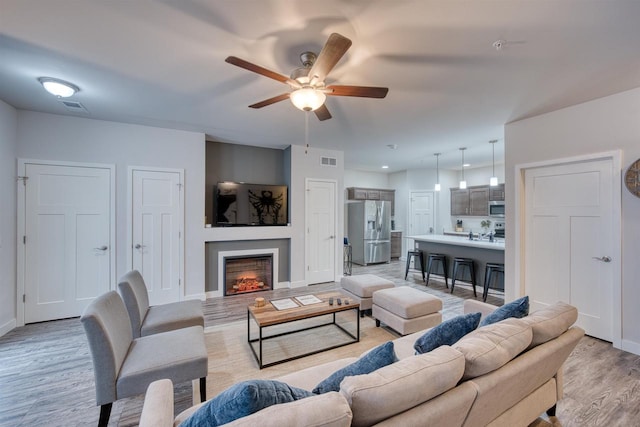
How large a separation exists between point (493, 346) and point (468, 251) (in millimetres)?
4264

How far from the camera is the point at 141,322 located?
240cm

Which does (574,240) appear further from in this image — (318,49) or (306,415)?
(306,415)

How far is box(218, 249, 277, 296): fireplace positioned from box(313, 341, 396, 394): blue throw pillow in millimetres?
3855

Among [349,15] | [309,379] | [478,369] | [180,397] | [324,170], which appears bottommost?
[180,397]

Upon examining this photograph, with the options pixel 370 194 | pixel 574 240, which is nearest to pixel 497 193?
pixel 370 194

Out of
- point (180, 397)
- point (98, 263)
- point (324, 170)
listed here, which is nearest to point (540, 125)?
point (324, 170)

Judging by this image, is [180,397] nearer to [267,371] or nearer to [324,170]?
[267,371]

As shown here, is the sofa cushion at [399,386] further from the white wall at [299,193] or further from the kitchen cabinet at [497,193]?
the kitchen cabinet at [497,193]

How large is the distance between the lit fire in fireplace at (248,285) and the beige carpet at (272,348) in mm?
1377

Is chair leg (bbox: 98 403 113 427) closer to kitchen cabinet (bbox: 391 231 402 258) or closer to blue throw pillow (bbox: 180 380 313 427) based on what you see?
blue throw pillow (bbox: 180 380 313 427)

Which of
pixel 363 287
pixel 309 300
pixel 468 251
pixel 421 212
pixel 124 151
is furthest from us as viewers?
pixel 421 212

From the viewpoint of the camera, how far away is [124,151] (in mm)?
3902

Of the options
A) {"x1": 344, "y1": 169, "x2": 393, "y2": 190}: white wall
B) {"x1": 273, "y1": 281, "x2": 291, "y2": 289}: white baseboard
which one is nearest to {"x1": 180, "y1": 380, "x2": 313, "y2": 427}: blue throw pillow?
{"x1": 273, "y1": 281, "x2": 291, "y2": 289}: white baseboard

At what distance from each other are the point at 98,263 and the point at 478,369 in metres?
4.64
